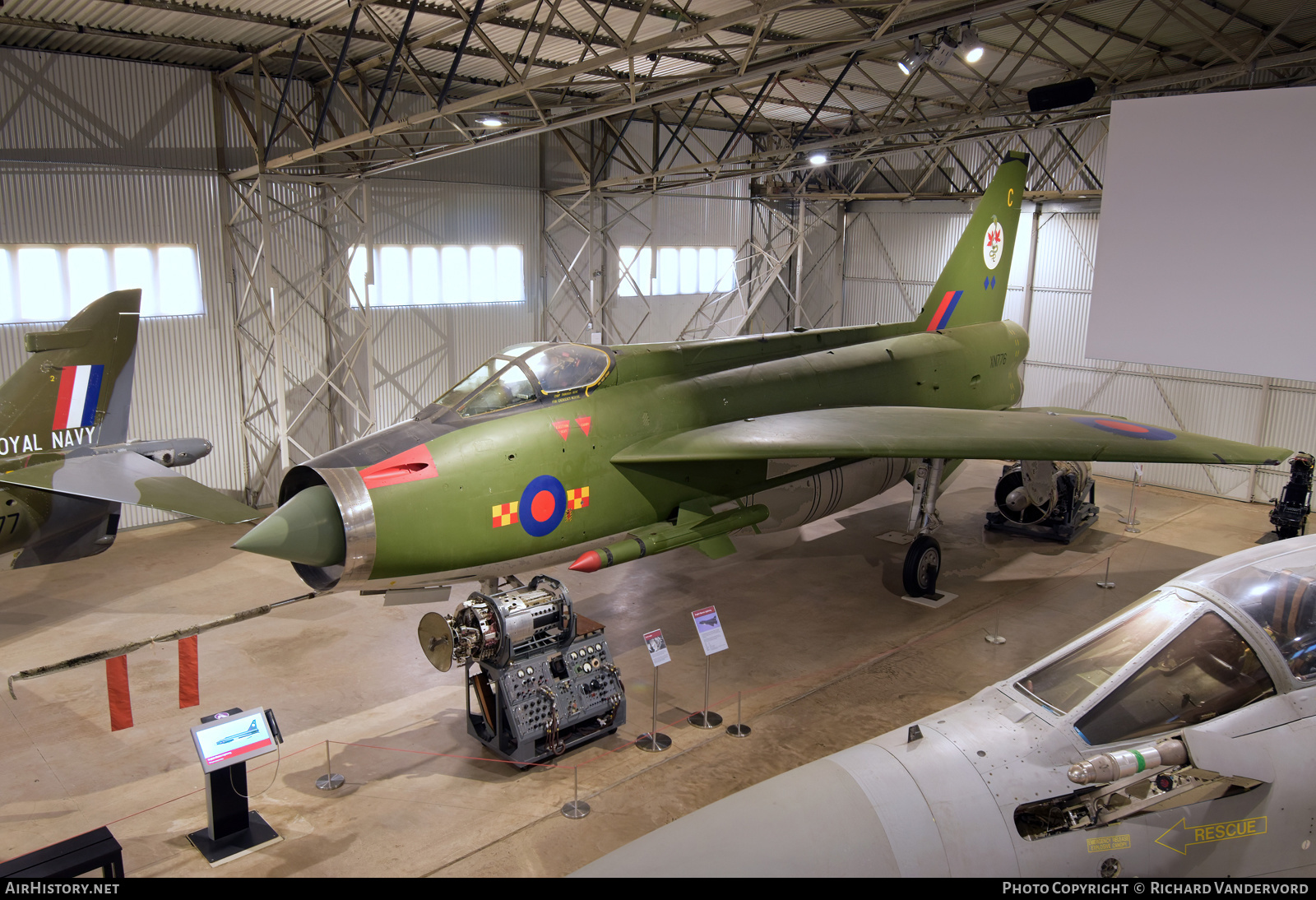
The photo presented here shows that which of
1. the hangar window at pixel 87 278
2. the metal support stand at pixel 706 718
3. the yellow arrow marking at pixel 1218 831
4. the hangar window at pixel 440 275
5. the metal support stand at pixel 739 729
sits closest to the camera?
the yellow arrow marking at pixel 1218 831

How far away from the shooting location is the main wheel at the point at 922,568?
1160cm

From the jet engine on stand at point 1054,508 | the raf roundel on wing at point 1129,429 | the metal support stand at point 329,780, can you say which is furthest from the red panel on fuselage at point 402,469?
the jet engine on stand at point 1054,508

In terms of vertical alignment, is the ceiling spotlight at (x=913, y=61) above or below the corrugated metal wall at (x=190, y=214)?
above

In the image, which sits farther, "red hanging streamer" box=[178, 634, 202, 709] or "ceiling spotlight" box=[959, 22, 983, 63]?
"ceiling spotlight" box=[959, 22, 983, 63]

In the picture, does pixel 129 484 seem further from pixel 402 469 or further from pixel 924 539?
pixel 924 539

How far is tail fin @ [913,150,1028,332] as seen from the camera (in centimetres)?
1424

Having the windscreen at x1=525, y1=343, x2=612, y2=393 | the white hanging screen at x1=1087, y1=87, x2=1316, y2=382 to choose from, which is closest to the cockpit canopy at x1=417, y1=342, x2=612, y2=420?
the windscreen at x1=525, y1=343, x2=612, y2=393

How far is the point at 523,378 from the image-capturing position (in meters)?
9.19

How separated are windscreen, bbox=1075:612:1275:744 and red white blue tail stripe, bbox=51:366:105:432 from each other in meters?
11.0

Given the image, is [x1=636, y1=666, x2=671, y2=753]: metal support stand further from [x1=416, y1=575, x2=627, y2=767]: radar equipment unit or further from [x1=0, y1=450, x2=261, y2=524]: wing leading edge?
[x1=0, y1=450, x2=261, y2=524]: wing leading edge

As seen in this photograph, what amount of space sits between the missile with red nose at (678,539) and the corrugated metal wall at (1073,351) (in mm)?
12062

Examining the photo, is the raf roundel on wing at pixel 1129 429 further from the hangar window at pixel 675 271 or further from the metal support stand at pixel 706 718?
the hangar window at pixel 675 271

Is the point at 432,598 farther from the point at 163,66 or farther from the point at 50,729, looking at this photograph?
the point at 163,66
